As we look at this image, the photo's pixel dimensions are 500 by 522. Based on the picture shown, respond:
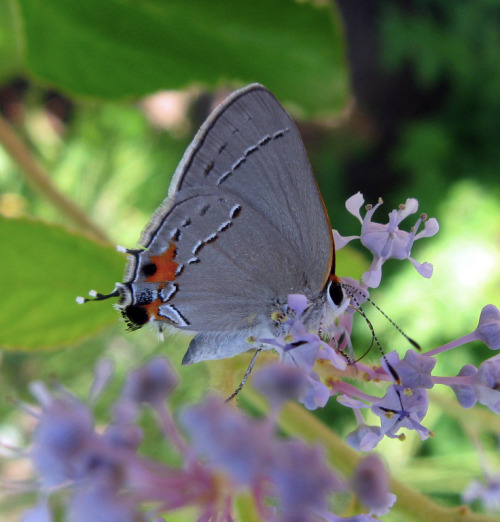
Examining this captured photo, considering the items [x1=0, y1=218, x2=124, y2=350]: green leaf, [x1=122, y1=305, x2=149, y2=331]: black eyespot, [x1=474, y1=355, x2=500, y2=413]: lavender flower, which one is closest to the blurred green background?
[x1=0, y1=218, x2=124, y2=350]: green leaf

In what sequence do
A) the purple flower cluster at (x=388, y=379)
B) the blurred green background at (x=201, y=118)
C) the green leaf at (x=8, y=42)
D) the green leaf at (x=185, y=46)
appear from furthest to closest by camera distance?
the green leaf at (x=8, y=42) < the green leaf at (x=185, y=46) < the blurred green background at (x=201, y=118) < the purple flower cluster at (x=388, y=379)

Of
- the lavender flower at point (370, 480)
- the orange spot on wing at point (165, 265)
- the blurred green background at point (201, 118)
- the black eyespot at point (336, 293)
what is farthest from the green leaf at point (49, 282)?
the lavender flower at point (370, 480)

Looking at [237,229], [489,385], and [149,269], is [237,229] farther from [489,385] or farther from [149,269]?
[489,385]

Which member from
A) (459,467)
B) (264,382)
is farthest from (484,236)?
(264,382)

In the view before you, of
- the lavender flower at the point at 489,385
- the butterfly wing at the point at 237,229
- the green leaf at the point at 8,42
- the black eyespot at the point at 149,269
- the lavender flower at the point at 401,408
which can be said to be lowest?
the lavender flower at the point at 401,408

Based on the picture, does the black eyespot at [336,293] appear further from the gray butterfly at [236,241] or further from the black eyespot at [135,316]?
the black eyespot at [135,316]

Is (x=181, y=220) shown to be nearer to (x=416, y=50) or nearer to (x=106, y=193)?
(x=106, y=193)

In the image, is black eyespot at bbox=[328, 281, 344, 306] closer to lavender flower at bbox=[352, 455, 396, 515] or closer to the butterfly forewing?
the butterfly forewing
